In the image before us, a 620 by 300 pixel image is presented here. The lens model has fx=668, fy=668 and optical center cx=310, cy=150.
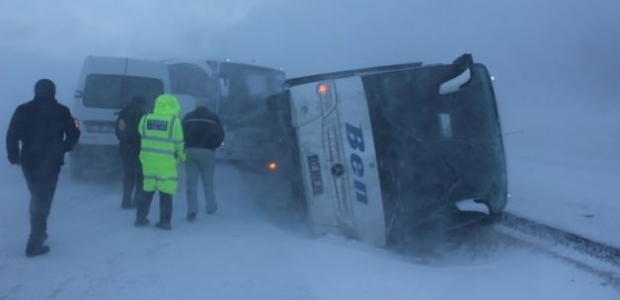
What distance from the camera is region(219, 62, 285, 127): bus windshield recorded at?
12.5 meters

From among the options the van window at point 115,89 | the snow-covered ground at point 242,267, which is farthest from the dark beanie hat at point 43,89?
the van window at point 115,89

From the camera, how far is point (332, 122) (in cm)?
757

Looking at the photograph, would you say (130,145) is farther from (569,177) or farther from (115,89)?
(569,177)

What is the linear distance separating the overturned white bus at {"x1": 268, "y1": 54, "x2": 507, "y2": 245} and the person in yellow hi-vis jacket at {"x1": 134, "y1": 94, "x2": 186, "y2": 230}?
1376 millimetres

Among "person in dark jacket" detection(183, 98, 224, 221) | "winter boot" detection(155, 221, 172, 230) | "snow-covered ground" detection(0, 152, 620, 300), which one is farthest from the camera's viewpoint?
"person in dark jacket" detection(183, 98, 224, 221)

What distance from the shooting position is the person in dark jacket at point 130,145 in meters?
8.91

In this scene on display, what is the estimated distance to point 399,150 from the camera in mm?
7715

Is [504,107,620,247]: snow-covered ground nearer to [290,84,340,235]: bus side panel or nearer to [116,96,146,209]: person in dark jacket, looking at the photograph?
[290,84,340,235]: bus side panel

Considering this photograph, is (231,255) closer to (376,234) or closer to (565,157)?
(376,234)

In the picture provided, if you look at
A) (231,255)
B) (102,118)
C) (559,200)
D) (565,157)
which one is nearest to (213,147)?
(231,255)

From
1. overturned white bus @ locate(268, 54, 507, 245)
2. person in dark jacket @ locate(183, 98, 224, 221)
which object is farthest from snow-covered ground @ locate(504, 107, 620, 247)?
person in dark jacket @ locate(183, 98, 224, 221)

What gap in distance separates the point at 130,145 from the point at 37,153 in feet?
8.75

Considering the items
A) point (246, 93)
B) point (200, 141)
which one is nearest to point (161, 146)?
point (200, 141)

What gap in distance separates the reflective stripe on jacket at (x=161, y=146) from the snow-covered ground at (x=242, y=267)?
57 cm
